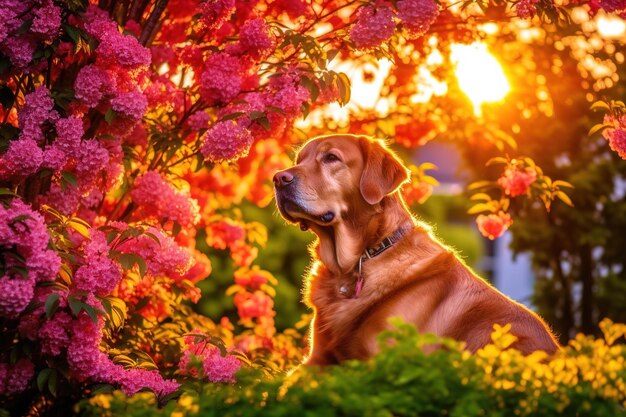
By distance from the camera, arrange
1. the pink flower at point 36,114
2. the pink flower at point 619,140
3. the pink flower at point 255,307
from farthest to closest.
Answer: the pink flower at point 255,307 → the pink flower at point 619,140 → the pink flower at point 36,114

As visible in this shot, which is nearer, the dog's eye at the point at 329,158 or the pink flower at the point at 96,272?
the pink flower at the point at 96,272

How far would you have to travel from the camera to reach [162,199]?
17.8 feet

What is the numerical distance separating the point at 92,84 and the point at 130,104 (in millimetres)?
209

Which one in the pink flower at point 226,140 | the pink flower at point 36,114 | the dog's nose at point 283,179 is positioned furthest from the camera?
the dog's nose at point 283,179

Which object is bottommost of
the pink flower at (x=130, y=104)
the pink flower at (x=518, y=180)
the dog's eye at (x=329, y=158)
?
the pink flower at (x=130, y=104)

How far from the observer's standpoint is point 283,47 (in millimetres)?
5145

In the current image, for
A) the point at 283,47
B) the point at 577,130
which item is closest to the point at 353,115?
the point at 283,47

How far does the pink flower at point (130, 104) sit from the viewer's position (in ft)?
15.5

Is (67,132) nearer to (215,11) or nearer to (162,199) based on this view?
(162,199)

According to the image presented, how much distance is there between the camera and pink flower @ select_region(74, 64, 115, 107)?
15.4 feet

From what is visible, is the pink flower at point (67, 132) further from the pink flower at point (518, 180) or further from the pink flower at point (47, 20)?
the pink flower at point (518, 180)

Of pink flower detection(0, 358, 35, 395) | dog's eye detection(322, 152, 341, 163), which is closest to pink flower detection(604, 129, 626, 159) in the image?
dog's eye detection(322, 152, 341, 163)

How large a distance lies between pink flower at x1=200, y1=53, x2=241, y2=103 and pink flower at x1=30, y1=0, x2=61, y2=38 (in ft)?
3.00

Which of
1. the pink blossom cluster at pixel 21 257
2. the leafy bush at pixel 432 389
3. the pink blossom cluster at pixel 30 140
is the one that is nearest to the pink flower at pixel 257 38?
the pink blossom cluster at pixel 30 140
